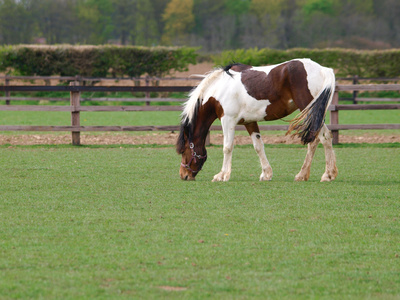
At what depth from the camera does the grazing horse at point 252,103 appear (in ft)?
27.6

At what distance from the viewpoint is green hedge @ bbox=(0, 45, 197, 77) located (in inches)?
1211

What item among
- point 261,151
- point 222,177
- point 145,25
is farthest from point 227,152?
point 145,25

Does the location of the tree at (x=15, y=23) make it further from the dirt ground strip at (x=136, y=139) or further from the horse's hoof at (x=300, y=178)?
the horse's hoof at (x=300, y=178)

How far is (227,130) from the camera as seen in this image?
29.0 ft

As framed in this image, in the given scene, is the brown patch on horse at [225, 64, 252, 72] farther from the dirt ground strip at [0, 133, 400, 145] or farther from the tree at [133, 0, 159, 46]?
the tree at [133, 0, 159, 46]

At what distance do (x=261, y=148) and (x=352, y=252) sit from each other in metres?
4.30

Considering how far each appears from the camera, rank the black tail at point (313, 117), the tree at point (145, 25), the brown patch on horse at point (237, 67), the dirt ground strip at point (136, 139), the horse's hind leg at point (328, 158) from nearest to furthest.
Answer: the black tail at point (313, 117) → the horse's hind leg at point (328, 158) → the brown patch on horse at point (237, 67) → the dirt ground strip at point (136, 139) → the tree at point (145, 25)

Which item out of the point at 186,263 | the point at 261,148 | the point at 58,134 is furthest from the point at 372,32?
the point at 186,263

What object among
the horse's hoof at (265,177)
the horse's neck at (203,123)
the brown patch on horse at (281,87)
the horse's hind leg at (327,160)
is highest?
the brown patch on horse at (281,87)

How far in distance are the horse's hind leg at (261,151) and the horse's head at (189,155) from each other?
838mm

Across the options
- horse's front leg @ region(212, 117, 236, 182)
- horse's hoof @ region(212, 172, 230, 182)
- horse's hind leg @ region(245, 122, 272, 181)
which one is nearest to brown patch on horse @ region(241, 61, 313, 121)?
horse's hind leg @ region(245, 122, 272, 181)

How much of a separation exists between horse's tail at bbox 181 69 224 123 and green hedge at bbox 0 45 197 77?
23.2 metres

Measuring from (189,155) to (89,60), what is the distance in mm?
23811

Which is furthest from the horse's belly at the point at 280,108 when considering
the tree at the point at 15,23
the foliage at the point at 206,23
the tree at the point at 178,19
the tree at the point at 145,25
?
the tree at the point at 178,19
